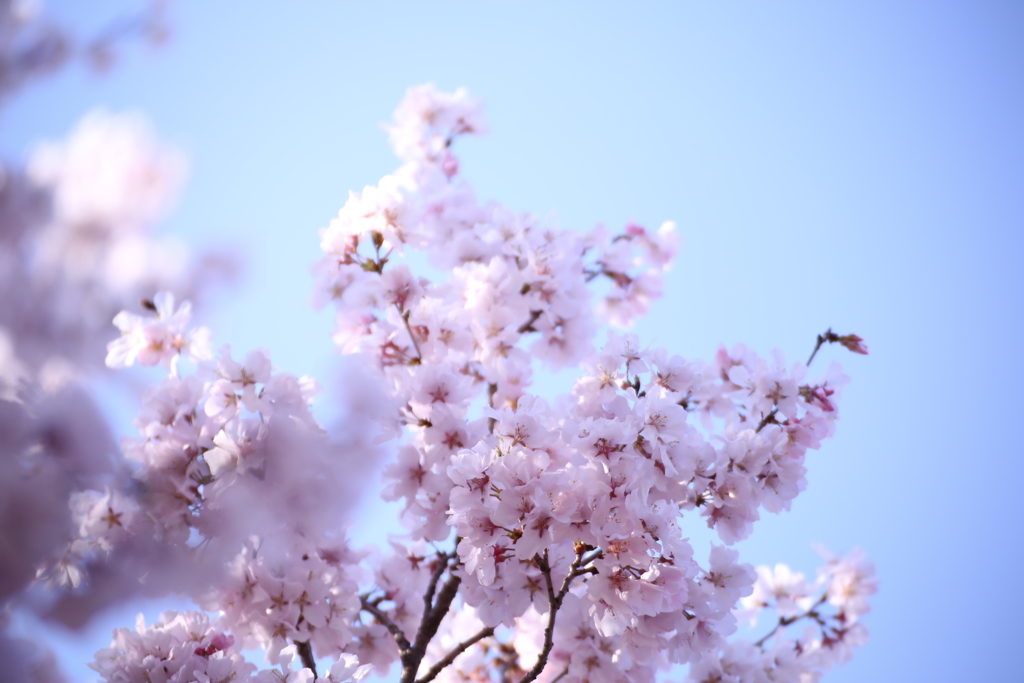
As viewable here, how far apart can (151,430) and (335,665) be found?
36.6 inches

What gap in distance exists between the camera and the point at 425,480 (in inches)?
94.9

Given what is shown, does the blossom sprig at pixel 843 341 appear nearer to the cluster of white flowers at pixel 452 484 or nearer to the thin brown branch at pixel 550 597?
the cluster of white flowers at pixel 452 484

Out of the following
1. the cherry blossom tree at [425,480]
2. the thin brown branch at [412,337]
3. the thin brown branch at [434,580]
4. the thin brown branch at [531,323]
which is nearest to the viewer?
the cherry blossom tree at [425,480]

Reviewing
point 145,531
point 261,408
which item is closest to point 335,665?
point 145,531

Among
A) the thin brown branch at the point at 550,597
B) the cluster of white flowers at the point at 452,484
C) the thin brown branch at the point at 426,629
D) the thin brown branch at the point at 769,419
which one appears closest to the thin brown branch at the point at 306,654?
the cluster of white flowers at the point at 452,484

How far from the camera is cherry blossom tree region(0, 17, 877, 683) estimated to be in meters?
1.73

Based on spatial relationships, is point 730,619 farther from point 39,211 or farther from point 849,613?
point 39,211

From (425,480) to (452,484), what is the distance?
146 millimetres

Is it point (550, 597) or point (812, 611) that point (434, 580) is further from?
point (812, 611)

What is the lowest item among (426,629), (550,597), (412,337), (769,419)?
(550,597)

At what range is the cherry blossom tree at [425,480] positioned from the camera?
1.73 meters

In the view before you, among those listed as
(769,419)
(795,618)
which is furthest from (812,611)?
(769,419)

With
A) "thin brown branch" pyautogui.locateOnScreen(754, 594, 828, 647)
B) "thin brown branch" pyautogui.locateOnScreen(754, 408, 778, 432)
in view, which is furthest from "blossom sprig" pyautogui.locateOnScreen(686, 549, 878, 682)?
"thin brown branch" pyautogui.locateOnScreen(754, 408, 778, 432)

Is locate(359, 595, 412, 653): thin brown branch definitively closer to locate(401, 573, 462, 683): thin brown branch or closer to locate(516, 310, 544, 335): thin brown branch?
locate(401, 573, 462, 683): thin brown branch
